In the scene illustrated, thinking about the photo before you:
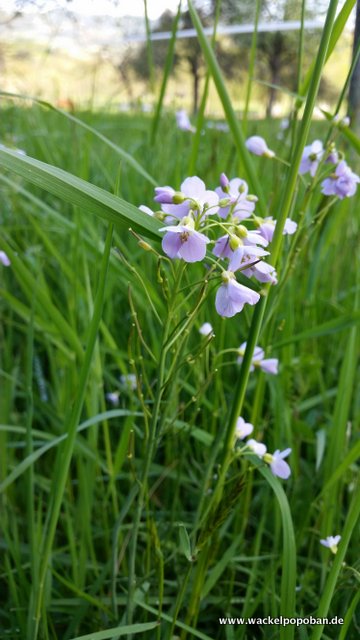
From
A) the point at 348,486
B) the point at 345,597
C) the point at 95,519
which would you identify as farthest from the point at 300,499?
the point at 95,519

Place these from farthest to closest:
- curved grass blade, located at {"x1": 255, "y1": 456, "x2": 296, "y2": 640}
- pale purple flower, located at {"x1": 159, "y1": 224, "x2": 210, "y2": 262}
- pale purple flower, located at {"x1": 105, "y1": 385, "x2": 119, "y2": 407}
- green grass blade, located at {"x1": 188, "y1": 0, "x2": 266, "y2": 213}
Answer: pale purple flower, located at {"x1": 105, "y1": 385, "x2": 119, "y2": 407}, green grass blade, located at {"x1": 188, "y1": 0, "x2": 266, "y2": 213}, curved grass blade, located at {"x1": 255, "y1": 456, "x2": 296, "y2": 640}, pale purple flower, located at {"x1": 159, "y1": 224, "x2": 210, "y2": 262}

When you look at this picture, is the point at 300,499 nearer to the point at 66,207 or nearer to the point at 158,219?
the point at 158,219

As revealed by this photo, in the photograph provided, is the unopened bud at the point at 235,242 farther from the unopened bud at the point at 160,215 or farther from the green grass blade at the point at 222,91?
the green grass blade at the point at 222,91

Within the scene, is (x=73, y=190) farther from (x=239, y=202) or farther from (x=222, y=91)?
(x=222, y=91)

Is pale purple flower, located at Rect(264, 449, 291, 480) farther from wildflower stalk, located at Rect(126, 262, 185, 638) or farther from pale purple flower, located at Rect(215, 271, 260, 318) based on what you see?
pale purple flower, located at Rect(215, 271, 260, 318)

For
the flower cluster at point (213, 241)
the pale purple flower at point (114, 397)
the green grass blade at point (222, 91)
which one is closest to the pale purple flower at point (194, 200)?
the flower cluster at point (213, 241)

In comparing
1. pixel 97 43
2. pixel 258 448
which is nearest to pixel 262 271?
pixel 258 448

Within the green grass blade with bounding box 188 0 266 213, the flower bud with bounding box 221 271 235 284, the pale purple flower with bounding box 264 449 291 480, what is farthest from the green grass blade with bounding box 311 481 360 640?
the green grass blade with bounding box 188 0 266 213
